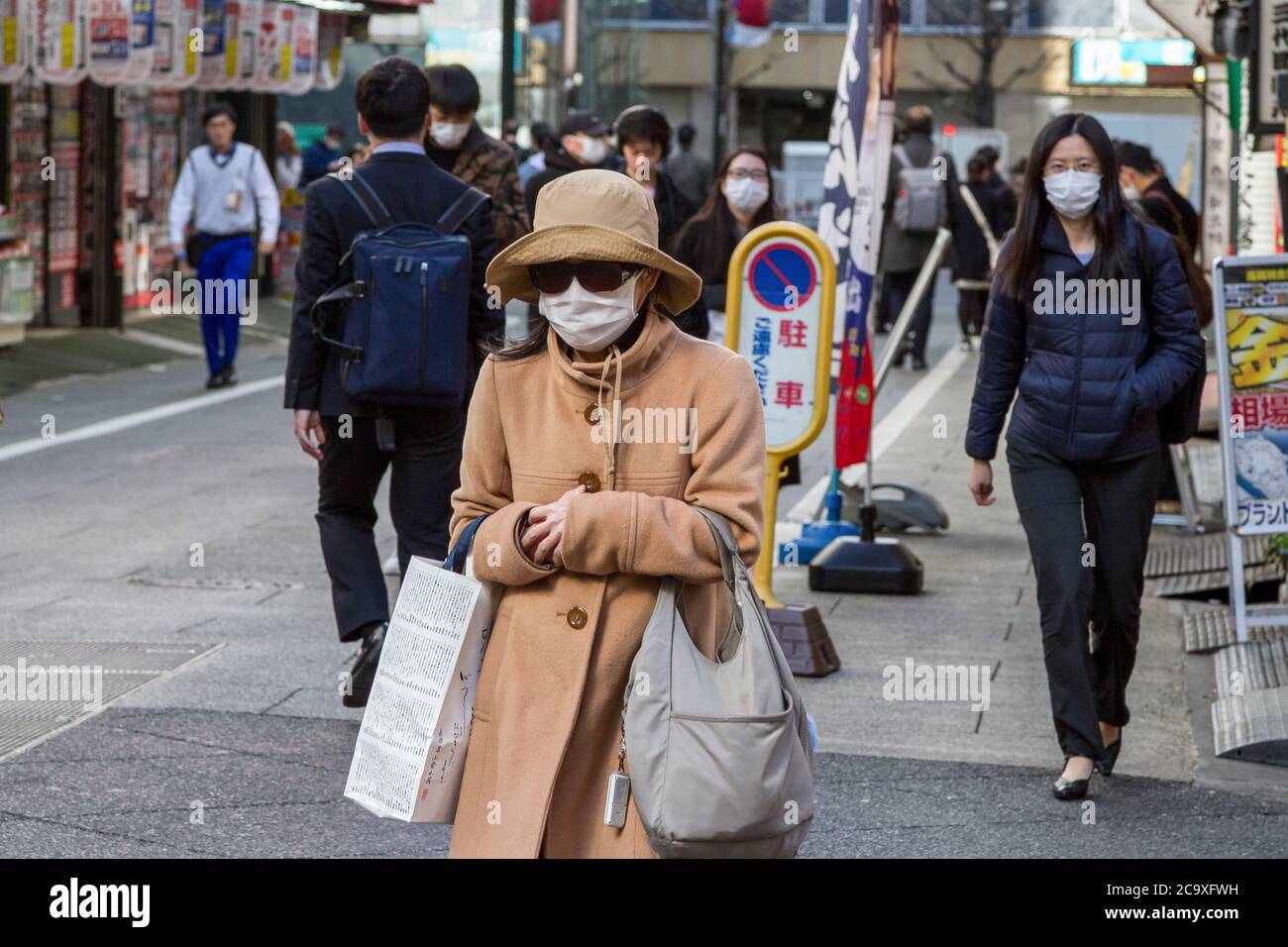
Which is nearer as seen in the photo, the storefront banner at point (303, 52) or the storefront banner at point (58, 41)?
the storefront banner at point (58, 41)

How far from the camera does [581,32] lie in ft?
106

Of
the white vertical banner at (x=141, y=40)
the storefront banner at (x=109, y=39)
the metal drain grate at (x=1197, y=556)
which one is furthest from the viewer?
the white vertical banner at (x=141, y=40)

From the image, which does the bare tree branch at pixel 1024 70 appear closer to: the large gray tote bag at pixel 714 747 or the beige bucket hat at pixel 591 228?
the beige bucket hat at pixel 591 228

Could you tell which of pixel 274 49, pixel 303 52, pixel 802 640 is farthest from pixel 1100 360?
pixel 303 52

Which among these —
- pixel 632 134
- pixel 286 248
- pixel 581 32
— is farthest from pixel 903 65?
pixel 632 134

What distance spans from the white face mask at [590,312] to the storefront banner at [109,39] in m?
13.9

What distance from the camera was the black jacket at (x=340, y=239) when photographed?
20.8 feet

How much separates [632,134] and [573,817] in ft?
20.3

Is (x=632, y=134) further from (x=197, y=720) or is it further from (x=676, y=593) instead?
(x=676, y=593)

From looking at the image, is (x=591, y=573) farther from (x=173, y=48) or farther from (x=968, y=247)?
(x=968, y=247)

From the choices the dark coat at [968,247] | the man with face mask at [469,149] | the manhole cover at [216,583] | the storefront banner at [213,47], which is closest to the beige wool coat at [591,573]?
the man with face mask at [469,149]

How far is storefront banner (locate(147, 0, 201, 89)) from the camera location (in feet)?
59.9

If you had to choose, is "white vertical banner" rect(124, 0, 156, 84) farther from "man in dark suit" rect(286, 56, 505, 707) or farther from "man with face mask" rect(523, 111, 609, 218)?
"man in dark suit" rect(286, 56, 505, 707)

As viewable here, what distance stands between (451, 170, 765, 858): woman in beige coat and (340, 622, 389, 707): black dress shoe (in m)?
2.76
